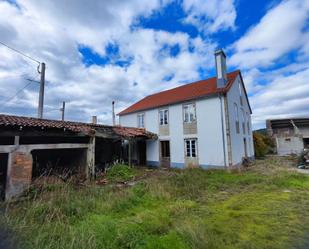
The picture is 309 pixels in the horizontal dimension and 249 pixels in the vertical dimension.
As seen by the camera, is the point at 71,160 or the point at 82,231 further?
the point at 71,160

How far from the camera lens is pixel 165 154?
1683 cm

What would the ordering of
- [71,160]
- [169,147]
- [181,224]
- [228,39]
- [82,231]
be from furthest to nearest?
[169,147], [228,39], [71,160], [181,224], [82,231]

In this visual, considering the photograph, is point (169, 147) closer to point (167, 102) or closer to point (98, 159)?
point (167, 102)

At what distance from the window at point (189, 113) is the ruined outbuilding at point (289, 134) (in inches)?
578

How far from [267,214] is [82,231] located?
5.10m

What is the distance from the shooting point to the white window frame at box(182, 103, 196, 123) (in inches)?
585

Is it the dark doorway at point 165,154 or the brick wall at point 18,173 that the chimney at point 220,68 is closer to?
the dark doorway at point 165,154

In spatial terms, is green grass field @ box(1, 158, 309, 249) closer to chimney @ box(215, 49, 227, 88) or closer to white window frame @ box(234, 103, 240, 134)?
white window frame @ box(234, 103, 240, 134)

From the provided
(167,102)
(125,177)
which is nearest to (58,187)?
(125,177)

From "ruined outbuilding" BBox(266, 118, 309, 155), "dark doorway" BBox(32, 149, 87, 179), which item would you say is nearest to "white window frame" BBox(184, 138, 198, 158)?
"dark doorway" BBox(32, 149, 87, 179)

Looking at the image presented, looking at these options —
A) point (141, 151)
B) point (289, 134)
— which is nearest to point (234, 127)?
point (141, 151)

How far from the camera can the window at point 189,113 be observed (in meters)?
14.9

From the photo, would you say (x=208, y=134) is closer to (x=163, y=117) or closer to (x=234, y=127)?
(x=234, y=127)

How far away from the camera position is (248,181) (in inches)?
390
